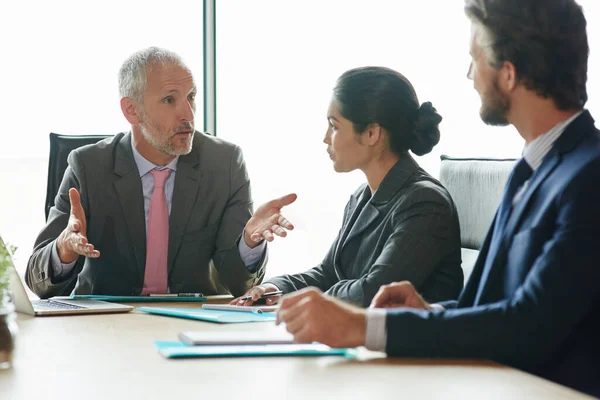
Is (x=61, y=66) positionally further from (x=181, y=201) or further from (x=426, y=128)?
(x=426, y=128)

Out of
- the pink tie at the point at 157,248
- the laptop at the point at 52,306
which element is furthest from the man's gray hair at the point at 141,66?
the laptop at the point at 52,306

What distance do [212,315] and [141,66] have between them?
1.38 meters

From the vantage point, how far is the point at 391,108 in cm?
253

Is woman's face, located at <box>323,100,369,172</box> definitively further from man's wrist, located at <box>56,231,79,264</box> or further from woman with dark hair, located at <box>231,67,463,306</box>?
man's wrist, located at <box>56,231,79,264</box>

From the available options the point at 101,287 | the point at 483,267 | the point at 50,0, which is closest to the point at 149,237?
the point at 101,287

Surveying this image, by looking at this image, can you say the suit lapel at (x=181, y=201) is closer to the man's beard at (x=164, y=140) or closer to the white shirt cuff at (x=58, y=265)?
the man's beard at (x=164, y=140)

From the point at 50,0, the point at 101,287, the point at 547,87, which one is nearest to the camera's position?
the point at 547,87

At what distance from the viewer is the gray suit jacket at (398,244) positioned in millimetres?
2217

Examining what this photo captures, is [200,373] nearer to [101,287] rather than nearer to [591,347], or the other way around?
[591,347]

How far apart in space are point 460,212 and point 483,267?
2.65ft

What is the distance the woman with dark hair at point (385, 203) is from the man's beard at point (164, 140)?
1.83 feet

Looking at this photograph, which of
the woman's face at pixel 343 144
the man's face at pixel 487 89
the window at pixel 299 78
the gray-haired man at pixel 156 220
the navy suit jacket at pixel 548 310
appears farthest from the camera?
the window at pixel 299 78

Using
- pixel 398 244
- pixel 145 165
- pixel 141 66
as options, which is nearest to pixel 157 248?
pixel 145 165

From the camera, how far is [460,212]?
2.47m
